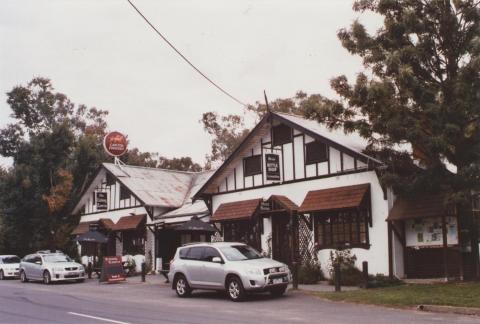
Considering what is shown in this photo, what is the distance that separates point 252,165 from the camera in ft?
84.0

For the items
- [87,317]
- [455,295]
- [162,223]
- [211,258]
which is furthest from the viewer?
[162,223]

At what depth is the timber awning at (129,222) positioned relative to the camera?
31892 millimetres

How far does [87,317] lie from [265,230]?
12.7 m

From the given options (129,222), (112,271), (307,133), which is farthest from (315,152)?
(129,222)

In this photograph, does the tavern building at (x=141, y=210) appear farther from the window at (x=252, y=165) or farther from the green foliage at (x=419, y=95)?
the green foliage at (x=419, y=95)

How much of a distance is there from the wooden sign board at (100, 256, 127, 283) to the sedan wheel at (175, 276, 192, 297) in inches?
314

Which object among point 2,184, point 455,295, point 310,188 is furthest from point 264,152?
point 2,184

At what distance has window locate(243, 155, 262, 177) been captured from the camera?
995 inches

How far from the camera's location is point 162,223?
95.1 feet

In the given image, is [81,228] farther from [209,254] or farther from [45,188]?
[209,254]

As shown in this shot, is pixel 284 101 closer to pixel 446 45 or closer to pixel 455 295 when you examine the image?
pixel 446 45

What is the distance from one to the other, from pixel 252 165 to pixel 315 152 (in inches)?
151

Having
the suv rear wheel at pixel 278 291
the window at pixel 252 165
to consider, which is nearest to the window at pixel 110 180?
the window at pixel 252 165

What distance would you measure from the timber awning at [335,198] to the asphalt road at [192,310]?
173 inches
